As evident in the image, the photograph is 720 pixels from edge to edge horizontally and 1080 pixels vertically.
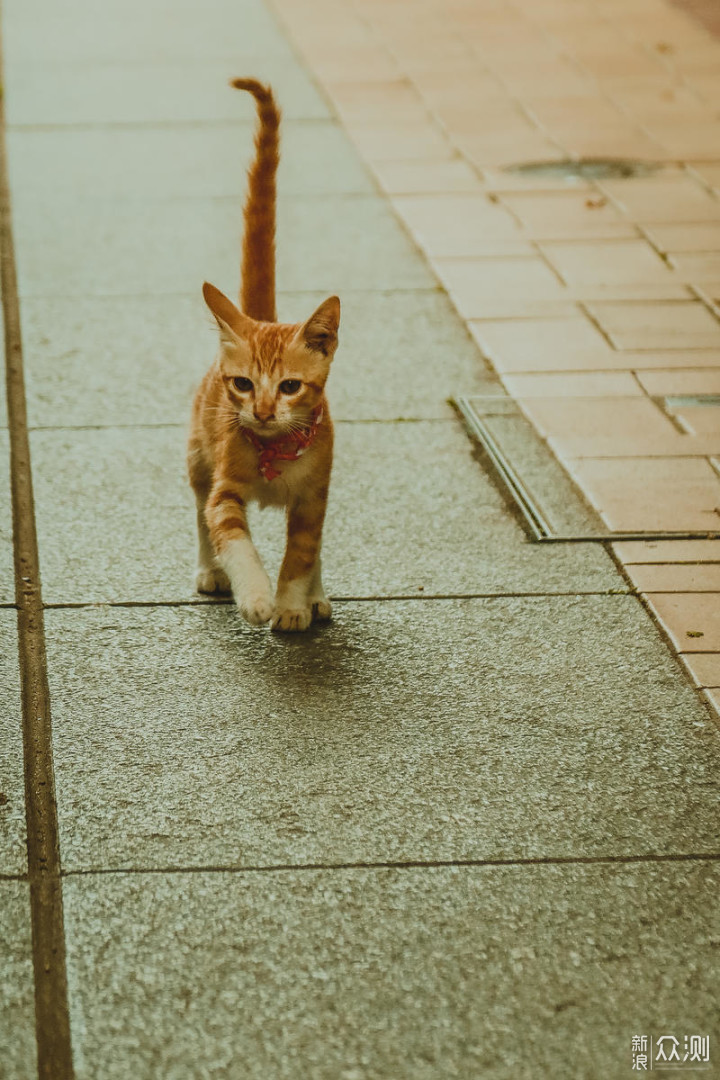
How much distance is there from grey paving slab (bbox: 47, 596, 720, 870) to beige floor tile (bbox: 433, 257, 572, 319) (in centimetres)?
271

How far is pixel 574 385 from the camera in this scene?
6.20 metres

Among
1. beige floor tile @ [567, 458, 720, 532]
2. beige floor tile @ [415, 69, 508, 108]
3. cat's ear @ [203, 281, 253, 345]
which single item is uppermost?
cat's ear @ [203, 281, 253, 345]

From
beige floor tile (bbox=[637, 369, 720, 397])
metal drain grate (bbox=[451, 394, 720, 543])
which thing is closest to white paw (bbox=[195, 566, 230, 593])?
metal drain grate (bbox=[451, 394, 720, 543])

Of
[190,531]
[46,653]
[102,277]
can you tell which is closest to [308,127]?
[102,277]

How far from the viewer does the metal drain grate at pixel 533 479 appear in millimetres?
5055

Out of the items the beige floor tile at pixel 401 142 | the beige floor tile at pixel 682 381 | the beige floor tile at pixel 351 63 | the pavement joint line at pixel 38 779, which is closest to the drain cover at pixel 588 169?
the beige floor tile at pixel 401 142

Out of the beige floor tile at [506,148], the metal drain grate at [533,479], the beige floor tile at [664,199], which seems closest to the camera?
the metal drain grate at [533,479]

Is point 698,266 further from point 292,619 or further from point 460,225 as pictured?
Answer: point 292,619

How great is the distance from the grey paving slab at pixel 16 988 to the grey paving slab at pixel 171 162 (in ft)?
19.7

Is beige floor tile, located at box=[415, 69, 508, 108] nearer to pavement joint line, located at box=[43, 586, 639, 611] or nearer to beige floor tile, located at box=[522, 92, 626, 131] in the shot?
beige floor tile, located at box=[522, 92, 626, 131]

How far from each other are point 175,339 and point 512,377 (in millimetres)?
1617

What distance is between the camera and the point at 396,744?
390 centimetres

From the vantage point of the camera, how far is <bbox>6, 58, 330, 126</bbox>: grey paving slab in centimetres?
1020

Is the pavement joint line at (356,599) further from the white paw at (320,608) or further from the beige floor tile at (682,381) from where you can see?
the beige floor tile at (682,381)
